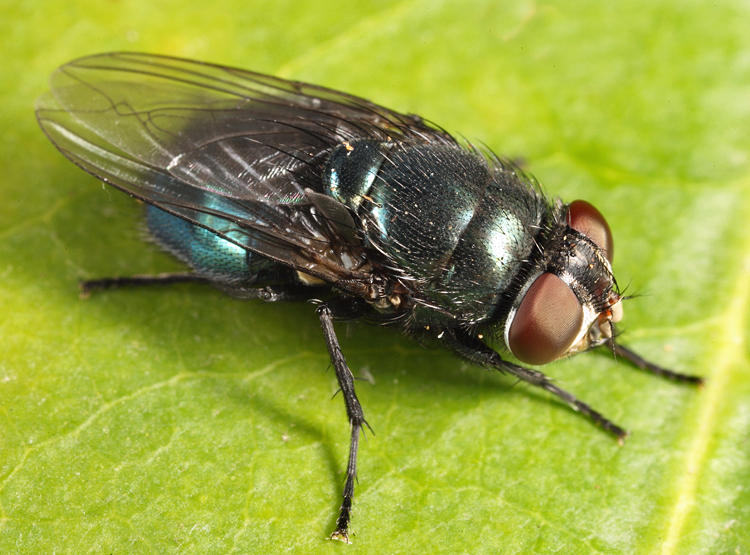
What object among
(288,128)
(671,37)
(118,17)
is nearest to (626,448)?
(288,128)

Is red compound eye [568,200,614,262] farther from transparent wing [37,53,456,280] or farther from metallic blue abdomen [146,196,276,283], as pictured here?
metallic blue abdomen [146,196,276,283]

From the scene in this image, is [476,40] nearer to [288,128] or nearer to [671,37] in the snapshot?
[671,37]

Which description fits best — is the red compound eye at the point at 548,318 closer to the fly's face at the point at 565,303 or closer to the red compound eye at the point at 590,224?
the fly's face at the point at 565,303

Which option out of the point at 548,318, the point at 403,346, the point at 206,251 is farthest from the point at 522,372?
the point at 206,251

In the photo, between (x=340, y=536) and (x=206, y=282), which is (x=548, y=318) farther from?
(x=206, y=282)

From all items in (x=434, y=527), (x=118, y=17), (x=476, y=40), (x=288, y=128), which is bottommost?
(x=434, y=527)

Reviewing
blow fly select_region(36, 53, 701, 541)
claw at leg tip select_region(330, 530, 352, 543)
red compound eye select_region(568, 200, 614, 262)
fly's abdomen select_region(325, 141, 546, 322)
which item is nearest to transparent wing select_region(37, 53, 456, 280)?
blow fly select_region(36, 53, 701, 541)
